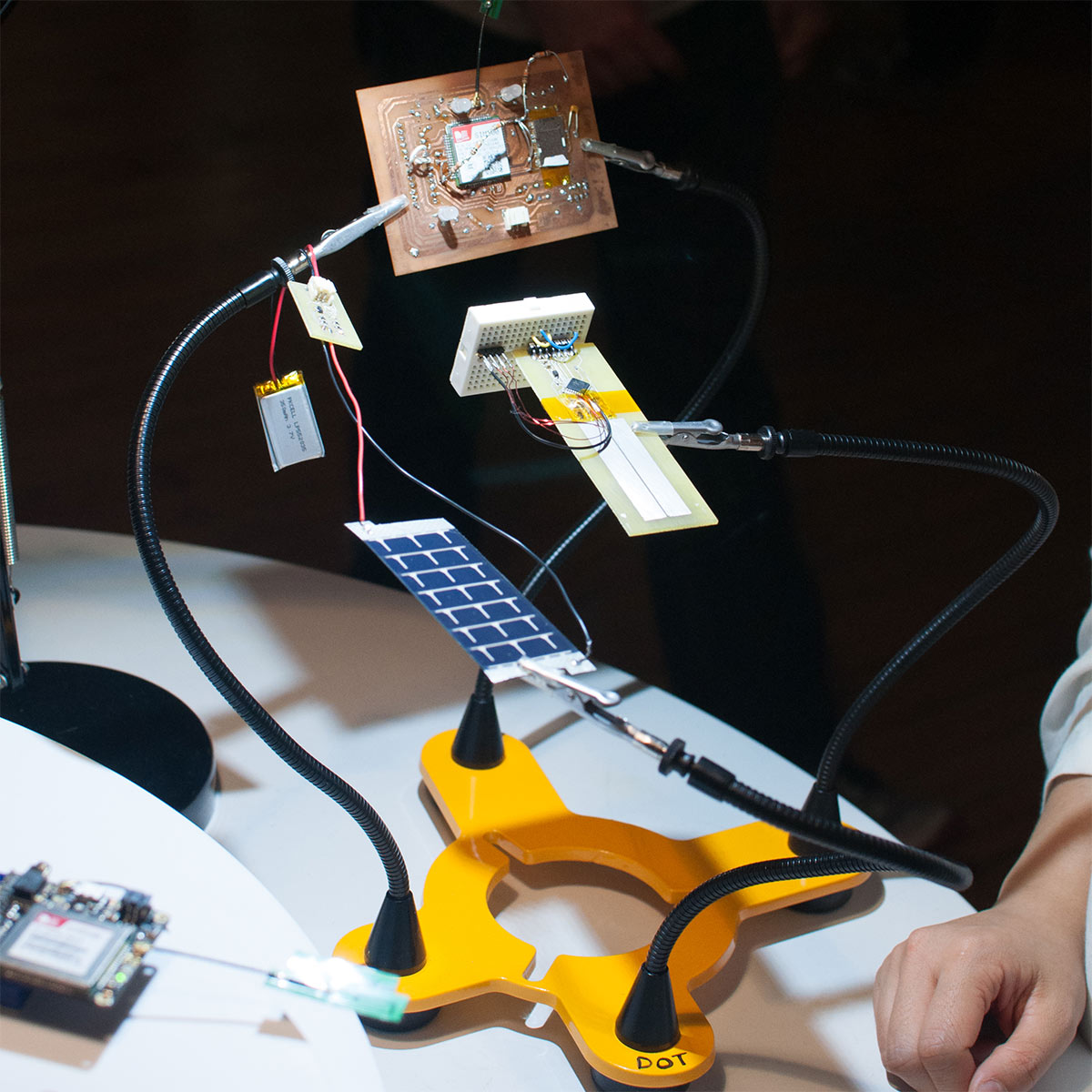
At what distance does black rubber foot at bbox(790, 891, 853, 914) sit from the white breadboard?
57 cm

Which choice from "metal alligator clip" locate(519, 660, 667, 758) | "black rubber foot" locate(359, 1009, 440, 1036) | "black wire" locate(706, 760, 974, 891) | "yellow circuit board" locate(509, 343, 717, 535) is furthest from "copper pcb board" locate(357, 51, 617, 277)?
"black rubber foot" locate(359, 1009, 440, 1036)

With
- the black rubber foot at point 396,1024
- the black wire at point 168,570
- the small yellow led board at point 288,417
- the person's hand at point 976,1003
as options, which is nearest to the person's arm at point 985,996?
the person's hand at point 976,1003

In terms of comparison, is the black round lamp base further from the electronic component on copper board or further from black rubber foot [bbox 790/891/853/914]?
black rubber foot [bbox 790/891/853/914]

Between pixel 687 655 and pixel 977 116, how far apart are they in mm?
705

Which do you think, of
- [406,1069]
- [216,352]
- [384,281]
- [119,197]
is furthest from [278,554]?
[406,1069]

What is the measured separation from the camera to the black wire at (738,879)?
2.43 feet

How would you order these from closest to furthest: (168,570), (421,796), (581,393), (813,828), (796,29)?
(813,828) → (168,570) → (581,393) → (796,29) → (421,796)

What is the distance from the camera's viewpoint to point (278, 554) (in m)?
1.47

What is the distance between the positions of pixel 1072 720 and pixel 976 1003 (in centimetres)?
34

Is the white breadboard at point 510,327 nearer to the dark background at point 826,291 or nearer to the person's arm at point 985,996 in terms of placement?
the dark background at point 826,291

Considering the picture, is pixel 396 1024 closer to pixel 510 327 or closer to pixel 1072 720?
pixel 510 327

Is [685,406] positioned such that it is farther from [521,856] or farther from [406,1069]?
[406,1069]

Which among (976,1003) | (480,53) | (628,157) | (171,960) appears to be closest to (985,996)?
(976,1003)

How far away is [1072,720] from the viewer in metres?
0.97
